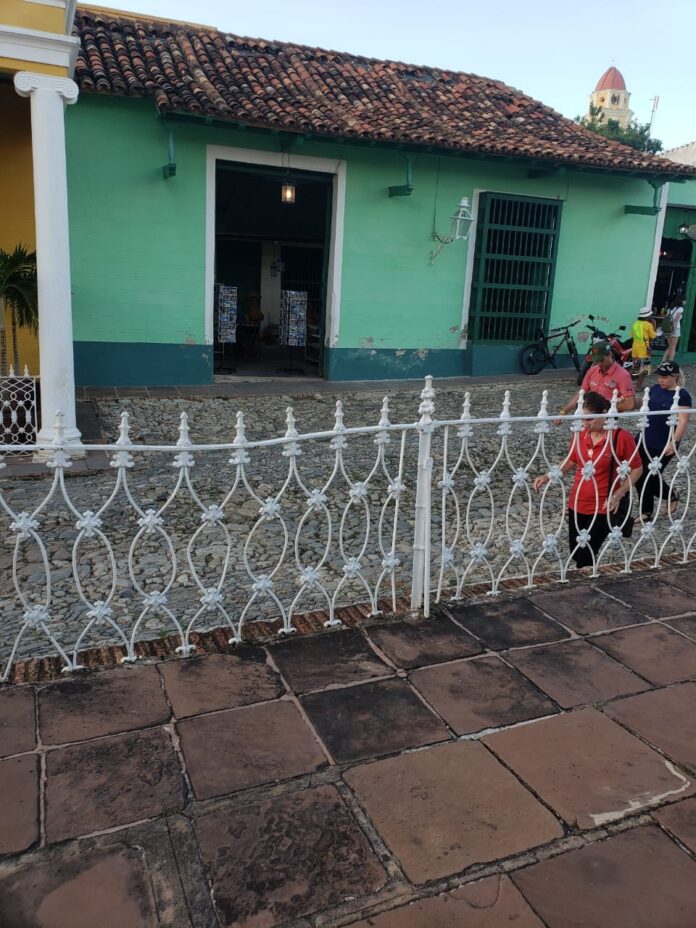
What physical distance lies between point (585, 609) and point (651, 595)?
46 centimetres

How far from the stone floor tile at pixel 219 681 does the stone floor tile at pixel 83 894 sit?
A: 2.29 feet

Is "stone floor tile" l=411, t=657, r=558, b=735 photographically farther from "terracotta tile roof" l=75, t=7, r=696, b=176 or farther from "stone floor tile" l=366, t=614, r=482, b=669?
"terracotta tile roof" l=75, t=7, r=696, b=176

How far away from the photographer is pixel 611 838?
2.11 meters

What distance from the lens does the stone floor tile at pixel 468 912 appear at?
1818 mm

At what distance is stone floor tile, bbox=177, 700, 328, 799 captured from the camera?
7.60 ft

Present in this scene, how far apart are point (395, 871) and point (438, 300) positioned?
10585 millimetres

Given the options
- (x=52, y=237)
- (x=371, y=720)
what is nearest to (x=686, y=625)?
(x=371, y=720)

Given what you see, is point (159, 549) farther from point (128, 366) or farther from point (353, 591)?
point (128, 366)

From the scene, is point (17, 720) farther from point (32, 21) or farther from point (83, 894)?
point (32, 21)

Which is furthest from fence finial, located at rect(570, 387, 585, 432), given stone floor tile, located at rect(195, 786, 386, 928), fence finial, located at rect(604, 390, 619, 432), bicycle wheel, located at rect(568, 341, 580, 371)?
bicycle wheel, located at rect(568, 341, 580, 371)

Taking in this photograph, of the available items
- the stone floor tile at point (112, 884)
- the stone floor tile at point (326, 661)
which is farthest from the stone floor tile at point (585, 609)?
the stone floor tile at point (112, 884)

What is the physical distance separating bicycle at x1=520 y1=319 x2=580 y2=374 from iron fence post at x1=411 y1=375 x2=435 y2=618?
31.1 ft

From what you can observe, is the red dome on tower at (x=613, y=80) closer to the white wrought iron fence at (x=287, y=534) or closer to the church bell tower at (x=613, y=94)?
the church bell tower at (x=613, y=94)

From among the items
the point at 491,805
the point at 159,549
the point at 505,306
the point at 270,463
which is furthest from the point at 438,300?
the point at 491,805
